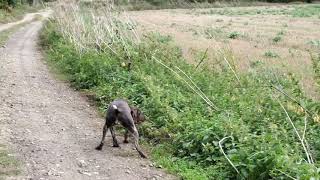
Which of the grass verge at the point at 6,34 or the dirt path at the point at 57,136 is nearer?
the dirt path at the point at 57,136

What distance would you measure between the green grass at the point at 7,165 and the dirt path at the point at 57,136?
13 centimetres

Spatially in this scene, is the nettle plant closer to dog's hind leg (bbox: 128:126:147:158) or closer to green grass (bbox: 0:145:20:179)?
dog's hind leg (bbox: 128:126:147:158)

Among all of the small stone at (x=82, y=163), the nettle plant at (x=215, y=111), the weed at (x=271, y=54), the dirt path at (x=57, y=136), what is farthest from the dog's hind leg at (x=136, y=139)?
the weed at (x=271, y=54)

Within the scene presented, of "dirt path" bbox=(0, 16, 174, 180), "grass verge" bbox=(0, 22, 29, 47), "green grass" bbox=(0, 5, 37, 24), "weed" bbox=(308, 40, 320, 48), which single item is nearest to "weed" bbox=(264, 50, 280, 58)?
"weed" bbox=(308, 40, 320, 48)

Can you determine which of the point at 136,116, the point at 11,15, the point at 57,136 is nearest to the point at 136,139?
the point at 136,116

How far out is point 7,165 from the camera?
7.13 meters

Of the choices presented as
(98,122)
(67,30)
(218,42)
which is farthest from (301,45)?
(98,122)

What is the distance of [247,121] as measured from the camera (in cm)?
862

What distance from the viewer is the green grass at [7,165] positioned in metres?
6.84

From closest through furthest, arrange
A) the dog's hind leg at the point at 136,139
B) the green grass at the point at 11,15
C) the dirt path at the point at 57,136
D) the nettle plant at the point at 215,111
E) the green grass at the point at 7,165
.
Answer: the nettle plant at the point at 215,111
the green grass at the point at 7,165
the dirt path at the point at 57,136
the dog's hind leg at the point at 136,139
the green grass at the point at 11,15

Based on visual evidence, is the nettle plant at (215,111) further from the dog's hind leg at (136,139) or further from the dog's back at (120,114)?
the dog's back at (120,114)

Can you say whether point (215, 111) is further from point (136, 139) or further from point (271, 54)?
point (271, 54)

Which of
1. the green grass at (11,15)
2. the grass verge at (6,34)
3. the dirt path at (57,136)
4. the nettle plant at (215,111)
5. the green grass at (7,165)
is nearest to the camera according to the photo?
the nettle plant at (215,111)

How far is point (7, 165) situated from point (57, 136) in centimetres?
170
